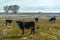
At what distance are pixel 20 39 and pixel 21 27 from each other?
538 cm

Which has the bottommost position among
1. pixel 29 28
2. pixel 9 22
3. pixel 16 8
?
pixel 16 8

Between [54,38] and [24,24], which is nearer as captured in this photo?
[54,38]

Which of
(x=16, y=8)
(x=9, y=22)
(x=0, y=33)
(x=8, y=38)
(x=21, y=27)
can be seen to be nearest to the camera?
(x=8, y=38)

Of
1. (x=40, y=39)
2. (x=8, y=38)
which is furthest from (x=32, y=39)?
(x=8, y=38)

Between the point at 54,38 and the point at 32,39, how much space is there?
2004mm

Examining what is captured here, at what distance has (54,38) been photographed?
22.4m

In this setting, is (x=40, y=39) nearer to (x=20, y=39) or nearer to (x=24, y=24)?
(x=20, y=39)

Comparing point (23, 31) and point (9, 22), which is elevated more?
point (23, 31)

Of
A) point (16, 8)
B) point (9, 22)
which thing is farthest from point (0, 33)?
point (16, 8)

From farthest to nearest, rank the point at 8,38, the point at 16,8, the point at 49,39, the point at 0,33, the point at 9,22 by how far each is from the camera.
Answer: the point at 16,8 < the point at 9,22 < the point at 0,33 < the point at 8,38 < the point at 49,39

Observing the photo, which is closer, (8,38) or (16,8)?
(8,38)

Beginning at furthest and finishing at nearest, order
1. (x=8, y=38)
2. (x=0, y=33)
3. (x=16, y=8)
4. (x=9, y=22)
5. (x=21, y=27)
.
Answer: (x=16, y=8), (x=9, y=22), (x=21, y=27), (x=0, y=33), (x=8, y=38)

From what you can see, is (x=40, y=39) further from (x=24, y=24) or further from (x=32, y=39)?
(x=24, y=24)

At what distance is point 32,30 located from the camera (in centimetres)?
2697
